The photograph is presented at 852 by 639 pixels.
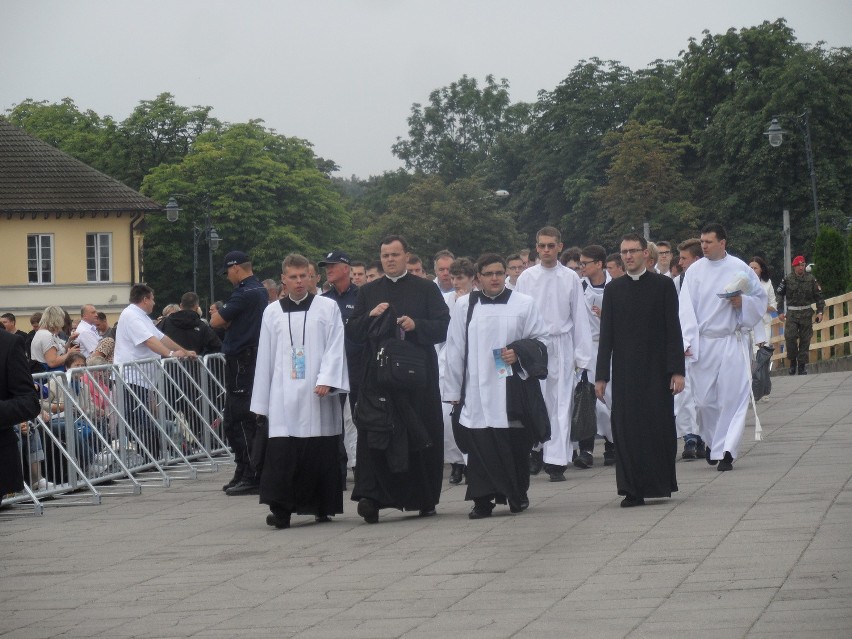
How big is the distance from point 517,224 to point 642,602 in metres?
77.3

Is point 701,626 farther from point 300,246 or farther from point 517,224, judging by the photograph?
point 517,224

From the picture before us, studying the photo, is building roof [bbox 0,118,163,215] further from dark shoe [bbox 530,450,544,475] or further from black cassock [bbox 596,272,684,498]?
black cassock [bbox 596,272,684,498]

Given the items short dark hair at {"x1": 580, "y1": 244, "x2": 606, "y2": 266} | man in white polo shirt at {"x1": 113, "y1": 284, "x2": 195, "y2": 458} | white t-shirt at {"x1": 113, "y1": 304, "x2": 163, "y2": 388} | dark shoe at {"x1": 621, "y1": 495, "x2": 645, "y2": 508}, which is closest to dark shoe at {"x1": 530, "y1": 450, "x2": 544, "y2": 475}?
short dark hair at {"x1": 580, "y1": 244, "x2": 606, "y2": 266}

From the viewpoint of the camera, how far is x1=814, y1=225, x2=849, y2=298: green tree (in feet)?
119

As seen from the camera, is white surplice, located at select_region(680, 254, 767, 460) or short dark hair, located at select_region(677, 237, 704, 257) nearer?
white surplice, located at select_region(680, 254, 767, 460)

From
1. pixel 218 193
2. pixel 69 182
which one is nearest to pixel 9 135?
pixel 69 182

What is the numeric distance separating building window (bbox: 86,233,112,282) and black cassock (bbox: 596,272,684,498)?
5260 centimetres

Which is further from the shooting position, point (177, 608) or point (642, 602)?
point (177, 608)

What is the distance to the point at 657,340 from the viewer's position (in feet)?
37.6

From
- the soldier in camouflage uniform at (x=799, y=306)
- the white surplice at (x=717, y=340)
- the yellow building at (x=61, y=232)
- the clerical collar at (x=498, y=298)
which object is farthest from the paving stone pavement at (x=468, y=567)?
the yellow building at (x=61, y=232)

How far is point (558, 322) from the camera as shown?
46.9ft

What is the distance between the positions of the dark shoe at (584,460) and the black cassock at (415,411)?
135 inches

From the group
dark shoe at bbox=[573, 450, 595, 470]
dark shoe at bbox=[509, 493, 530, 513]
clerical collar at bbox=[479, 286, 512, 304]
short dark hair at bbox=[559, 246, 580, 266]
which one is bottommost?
dark shoe at bbox=[509, 493, 530, 513]

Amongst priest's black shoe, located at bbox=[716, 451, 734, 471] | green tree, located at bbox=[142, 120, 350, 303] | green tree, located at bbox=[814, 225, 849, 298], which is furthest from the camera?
green tree, located at bbox=[142, 120, 350, 303]
